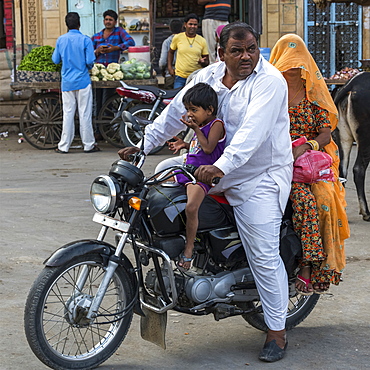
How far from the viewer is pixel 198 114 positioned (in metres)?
3.46

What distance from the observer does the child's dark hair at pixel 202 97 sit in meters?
3.44

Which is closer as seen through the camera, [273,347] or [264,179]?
[264,179]

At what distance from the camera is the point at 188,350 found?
3.89m

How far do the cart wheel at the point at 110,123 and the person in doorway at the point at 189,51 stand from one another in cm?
107

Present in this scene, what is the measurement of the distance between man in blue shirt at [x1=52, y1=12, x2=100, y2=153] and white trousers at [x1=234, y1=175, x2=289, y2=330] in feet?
26.3

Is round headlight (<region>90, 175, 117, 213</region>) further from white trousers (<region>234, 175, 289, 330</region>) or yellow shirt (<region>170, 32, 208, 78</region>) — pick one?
yellow shirt (<region>170, 32, 208, 78</region>)

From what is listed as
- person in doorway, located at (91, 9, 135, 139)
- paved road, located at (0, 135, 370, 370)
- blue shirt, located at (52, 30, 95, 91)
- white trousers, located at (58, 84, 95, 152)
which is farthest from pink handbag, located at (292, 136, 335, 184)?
person in doorway, located at (91, 9, 135, 139)

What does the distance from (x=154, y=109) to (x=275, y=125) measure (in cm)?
A: 742

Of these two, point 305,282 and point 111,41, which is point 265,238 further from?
point 111,41

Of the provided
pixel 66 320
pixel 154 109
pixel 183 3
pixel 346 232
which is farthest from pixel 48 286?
pixel 183 3

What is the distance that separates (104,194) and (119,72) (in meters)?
8.43

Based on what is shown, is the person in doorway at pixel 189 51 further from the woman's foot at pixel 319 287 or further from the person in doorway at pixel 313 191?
the woman's foot at pixel 319 287

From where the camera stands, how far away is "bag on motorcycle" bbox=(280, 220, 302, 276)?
12.4 feet

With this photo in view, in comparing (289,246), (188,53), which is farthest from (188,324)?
(188,53)
